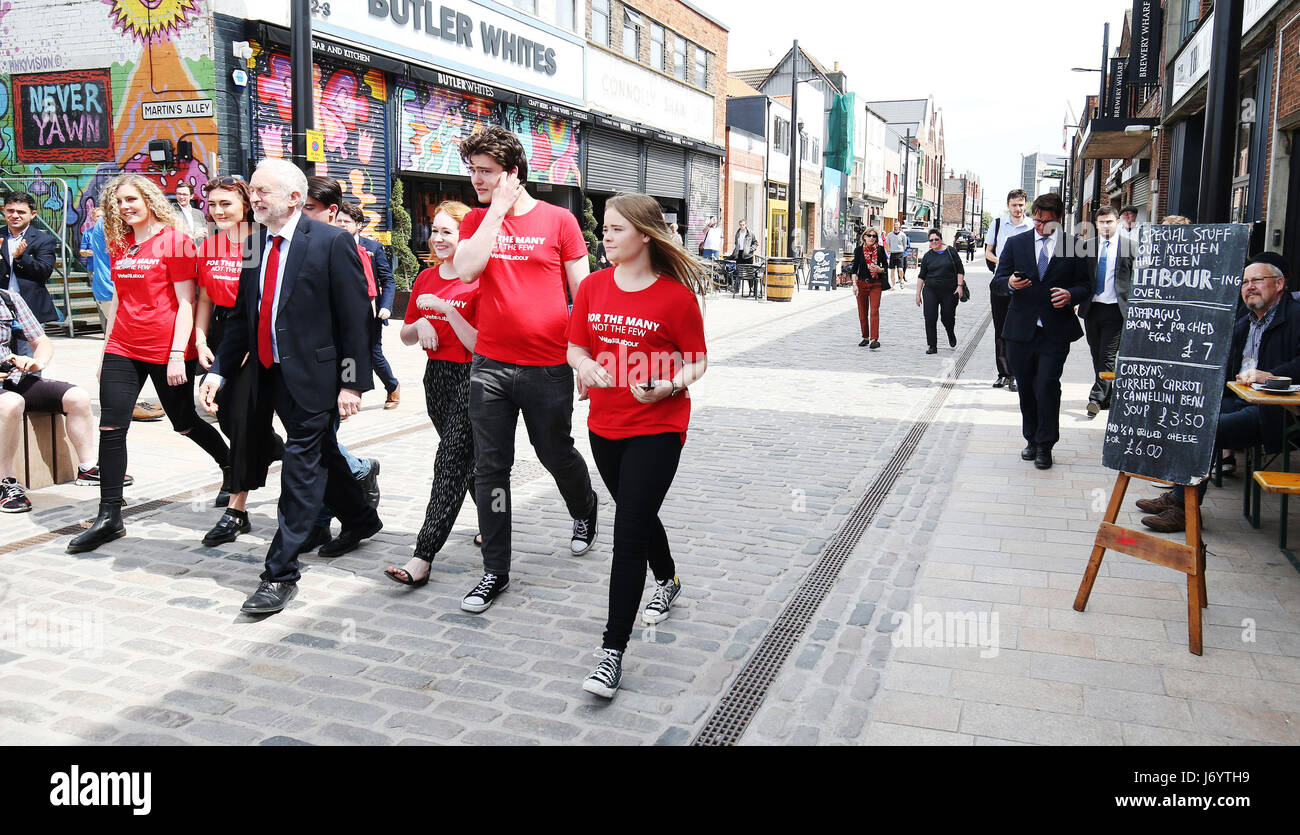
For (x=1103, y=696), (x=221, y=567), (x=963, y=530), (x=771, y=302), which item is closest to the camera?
(x=1103, y=696)

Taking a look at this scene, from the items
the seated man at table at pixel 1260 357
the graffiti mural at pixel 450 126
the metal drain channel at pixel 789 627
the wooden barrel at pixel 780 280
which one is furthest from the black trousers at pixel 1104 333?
the wooden barrel at pixel 780 280

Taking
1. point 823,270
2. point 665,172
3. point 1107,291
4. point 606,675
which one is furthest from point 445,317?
point 823,270

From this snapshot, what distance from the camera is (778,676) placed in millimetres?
3807

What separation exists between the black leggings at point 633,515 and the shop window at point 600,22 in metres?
21.7

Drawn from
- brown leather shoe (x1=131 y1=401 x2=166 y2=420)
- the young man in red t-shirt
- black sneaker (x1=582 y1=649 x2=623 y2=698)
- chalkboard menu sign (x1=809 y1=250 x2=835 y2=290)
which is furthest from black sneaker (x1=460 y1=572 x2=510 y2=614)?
chalkboard menu sign (x1=809 y1=250 x2=835 y2=290)

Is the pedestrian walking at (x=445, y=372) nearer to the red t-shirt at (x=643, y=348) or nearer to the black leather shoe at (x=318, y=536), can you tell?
the black leather shoe at (x=318, y=536)

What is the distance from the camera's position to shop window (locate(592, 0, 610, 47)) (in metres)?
23.6

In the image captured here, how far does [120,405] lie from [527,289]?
8.05ft

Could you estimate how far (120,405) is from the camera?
529cm

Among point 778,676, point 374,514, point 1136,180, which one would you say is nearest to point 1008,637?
point 778,676

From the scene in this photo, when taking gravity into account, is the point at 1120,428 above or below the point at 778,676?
above

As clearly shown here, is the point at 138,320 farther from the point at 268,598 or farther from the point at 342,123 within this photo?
the point at 342,123
